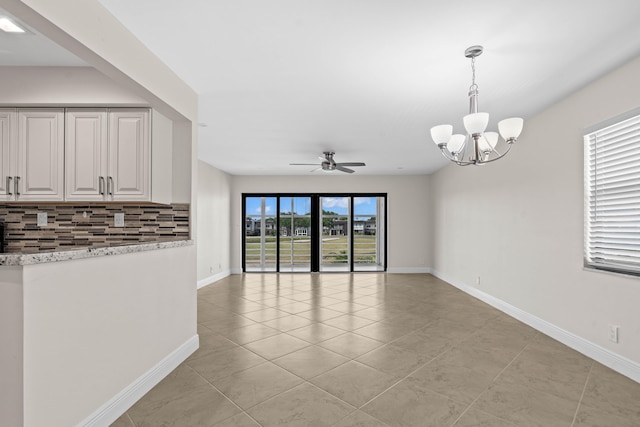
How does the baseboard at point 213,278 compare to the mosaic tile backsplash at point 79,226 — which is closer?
the mosaic tile backsplash at point 79,226

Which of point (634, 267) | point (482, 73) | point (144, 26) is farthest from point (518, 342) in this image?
point (144, 26)

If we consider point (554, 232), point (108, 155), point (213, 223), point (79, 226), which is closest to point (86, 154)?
point (108, 155)

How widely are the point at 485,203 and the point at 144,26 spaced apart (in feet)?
16.5

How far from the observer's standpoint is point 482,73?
2812mm

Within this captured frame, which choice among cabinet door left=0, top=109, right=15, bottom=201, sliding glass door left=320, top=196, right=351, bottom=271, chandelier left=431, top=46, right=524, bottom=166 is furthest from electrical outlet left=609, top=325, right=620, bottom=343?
sliding glass door left=320, top=196, right=351, bottom=271

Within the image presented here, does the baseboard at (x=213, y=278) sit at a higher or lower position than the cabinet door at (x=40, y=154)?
lower

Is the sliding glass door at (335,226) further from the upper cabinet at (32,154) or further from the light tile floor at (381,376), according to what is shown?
the upper cabinet at (32,154)

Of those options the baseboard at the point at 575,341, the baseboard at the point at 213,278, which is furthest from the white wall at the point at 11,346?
the baseboard at the point at 213,278

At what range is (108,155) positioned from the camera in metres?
2.94

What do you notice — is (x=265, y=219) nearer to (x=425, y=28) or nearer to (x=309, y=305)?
(x=309, y=305)

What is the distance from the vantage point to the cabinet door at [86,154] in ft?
9.49

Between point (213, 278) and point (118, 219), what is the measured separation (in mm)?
3905

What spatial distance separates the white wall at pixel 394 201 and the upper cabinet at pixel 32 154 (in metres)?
5.46

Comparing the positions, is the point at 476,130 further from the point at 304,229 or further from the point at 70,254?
the point at 304,229
